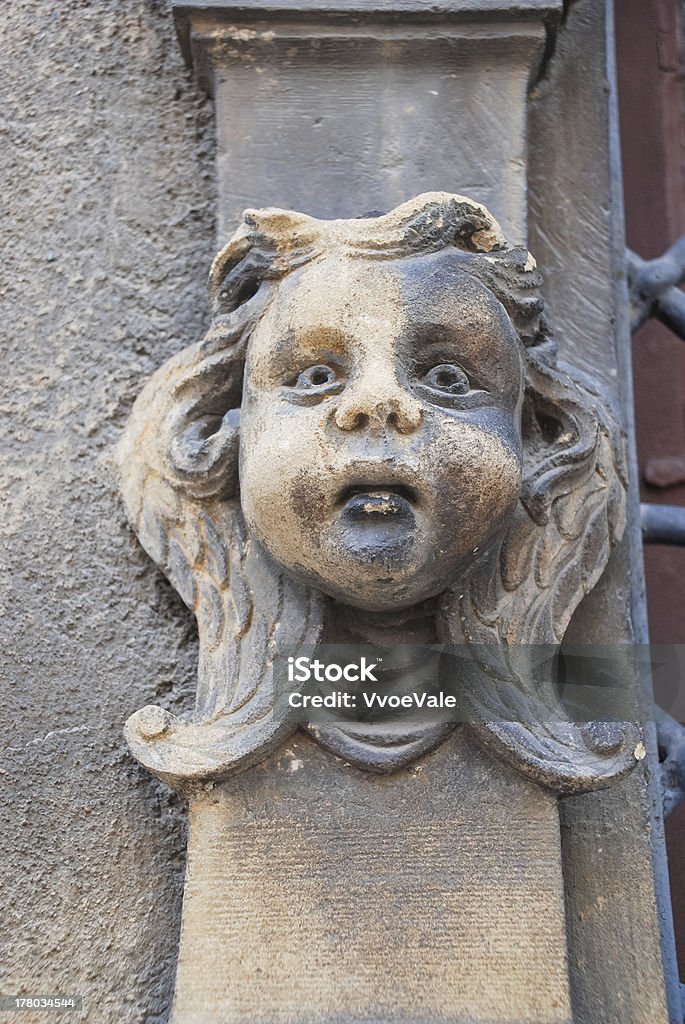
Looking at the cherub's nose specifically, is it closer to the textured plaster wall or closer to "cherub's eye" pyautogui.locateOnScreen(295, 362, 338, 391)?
"cherub's eye" pyautogui.locateOnScreen(295, 362, 338, 391)

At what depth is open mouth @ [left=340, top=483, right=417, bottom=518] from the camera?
121cm

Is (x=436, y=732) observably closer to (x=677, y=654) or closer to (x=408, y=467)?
(x=408, y=467)

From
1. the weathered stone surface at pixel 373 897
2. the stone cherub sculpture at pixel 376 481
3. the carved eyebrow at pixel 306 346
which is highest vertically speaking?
the carved eyebrow at pixel 306 346

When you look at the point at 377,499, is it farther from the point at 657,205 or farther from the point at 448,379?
the point at 657,205

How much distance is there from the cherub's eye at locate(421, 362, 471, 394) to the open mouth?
0.49ft

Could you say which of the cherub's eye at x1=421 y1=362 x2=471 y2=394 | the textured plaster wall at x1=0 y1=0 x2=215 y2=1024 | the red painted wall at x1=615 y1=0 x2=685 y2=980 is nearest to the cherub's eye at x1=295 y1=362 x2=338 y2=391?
the cherub's eye at x1=421 y1=362 x2=471 y2=394

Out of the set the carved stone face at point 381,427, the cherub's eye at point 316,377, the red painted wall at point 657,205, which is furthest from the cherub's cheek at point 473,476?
the red painted wall at point 657,205

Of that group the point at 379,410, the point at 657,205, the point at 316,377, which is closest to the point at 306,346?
the point at 316,377

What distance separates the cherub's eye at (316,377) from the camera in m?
1.30

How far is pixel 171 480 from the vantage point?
146 centimetres

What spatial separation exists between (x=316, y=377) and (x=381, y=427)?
0.13m

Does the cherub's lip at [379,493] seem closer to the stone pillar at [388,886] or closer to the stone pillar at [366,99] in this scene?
the stone pillar at [388,886]

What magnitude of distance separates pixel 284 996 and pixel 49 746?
18.4 inches

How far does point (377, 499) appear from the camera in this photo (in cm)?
121
